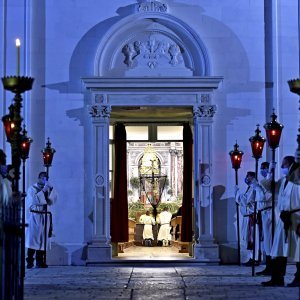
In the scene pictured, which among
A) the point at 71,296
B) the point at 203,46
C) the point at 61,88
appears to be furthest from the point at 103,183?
the point at 71,296

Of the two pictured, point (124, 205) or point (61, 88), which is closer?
point (61, 88)

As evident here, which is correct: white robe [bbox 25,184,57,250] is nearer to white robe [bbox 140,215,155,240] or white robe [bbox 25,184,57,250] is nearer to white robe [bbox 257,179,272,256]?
white robe [bbox 257,179,272,256]

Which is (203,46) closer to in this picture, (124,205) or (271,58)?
(271,58)

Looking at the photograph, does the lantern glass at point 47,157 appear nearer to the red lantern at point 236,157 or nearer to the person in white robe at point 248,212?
the red lantern at point 236,157

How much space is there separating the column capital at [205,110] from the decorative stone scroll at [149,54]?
1090 millimetres

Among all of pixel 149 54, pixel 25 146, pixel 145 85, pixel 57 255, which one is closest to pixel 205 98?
pixel 145 85

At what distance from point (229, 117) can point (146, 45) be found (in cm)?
225

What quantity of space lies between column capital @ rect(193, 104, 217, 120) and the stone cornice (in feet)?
1.27

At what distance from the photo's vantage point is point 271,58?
61.1ft

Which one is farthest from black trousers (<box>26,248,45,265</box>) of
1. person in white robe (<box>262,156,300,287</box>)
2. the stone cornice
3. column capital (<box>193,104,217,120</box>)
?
person in white robe (<box>262,156,300,287</box>)

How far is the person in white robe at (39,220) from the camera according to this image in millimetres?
17656

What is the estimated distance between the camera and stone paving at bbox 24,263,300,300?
12125 millimetres

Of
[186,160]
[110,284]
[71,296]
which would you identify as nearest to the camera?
[71,296]

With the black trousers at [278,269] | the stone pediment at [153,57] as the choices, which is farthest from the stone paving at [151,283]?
the stone pediment at [153,57]
